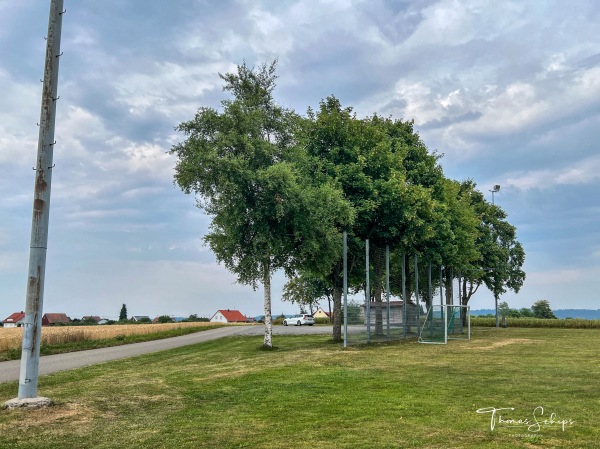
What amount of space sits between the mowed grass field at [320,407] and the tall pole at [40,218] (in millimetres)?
993

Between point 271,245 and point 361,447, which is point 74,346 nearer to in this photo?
point 271,245

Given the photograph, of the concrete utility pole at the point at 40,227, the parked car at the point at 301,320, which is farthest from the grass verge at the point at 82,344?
the parked car at the point at 301,320

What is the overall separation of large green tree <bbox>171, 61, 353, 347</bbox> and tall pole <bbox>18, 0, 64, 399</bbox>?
40.8 feet

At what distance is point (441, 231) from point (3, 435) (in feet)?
98.1

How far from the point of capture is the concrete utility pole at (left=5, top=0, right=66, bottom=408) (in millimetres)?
10750

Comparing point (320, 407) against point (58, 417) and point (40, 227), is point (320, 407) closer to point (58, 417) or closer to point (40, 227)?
point (58, 417)

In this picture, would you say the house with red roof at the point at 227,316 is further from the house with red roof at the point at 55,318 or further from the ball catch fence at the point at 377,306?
the ball catch fence at the point at 377,306

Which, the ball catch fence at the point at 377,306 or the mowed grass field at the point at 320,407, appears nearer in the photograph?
the mowed grass field at the point at 320,407

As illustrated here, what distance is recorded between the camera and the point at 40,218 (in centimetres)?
1130

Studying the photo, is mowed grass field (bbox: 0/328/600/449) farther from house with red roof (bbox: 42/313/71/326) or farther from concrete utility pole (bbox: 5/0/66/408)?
house with red roof (bbox: 42/313/71/326)

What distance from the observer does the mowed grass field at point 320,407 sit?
7914 mm

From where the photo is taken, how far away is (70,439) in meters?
8.28

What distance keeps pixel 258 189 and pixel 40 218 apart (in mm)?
14941

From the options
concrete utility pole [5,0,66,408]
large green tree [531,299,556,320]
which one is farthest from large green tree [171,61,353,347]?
large green tree [531,299,556,320]
